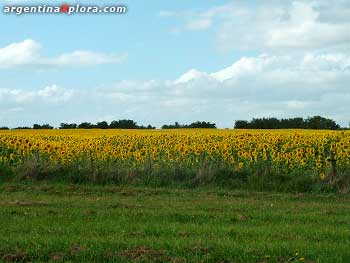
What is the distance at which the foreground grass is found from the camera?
30.6 ft

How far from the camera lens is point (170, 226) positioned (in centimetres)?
1195

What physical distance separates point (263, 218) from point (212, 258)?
438 centimetres

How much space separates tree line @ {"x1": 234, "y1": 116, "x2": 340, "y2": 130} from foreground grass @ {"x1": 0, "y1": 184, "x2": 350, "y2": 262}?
5242 centimetres

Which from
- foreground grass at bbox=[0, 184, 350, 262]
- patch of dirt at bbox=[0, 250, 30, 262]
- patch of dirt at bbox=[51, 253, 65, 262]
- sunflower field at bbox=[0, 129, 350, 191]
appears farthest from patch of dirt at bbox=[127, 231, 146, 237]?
sunflower field at bbox=[0, 129, 350, 191]

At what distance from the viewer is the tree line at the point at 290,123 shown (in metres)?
70.2

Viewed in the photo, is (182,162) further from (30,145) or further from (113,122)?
(113,122)

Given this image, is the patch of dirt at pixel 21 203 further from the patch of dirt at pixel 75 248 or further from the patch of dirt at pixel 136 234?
the patch of dirt at pixel 75 248

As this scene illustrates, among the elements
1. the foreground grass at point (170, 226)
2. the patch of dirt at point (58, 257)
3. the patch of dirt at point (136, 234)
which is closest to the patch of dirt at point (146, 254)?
the foreground grass at point (170, 226)

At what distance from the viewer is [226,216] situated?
13.5 meters

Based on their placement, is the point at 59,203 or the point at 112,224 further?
the point at 59,203

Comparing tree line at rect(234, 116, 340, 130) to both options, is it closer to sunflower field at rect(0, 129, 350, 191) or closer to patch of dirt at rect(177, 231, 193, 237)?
sunflower field at rect(0, 129, 350, 191)

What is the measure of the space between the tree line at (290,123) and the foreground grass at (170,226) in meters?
52.4

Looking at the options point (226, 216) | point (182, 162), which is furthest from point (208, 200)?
point (182, 162)

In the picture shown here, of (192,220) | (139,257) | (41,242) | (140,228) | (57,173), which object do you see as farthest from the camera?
(57,173)
